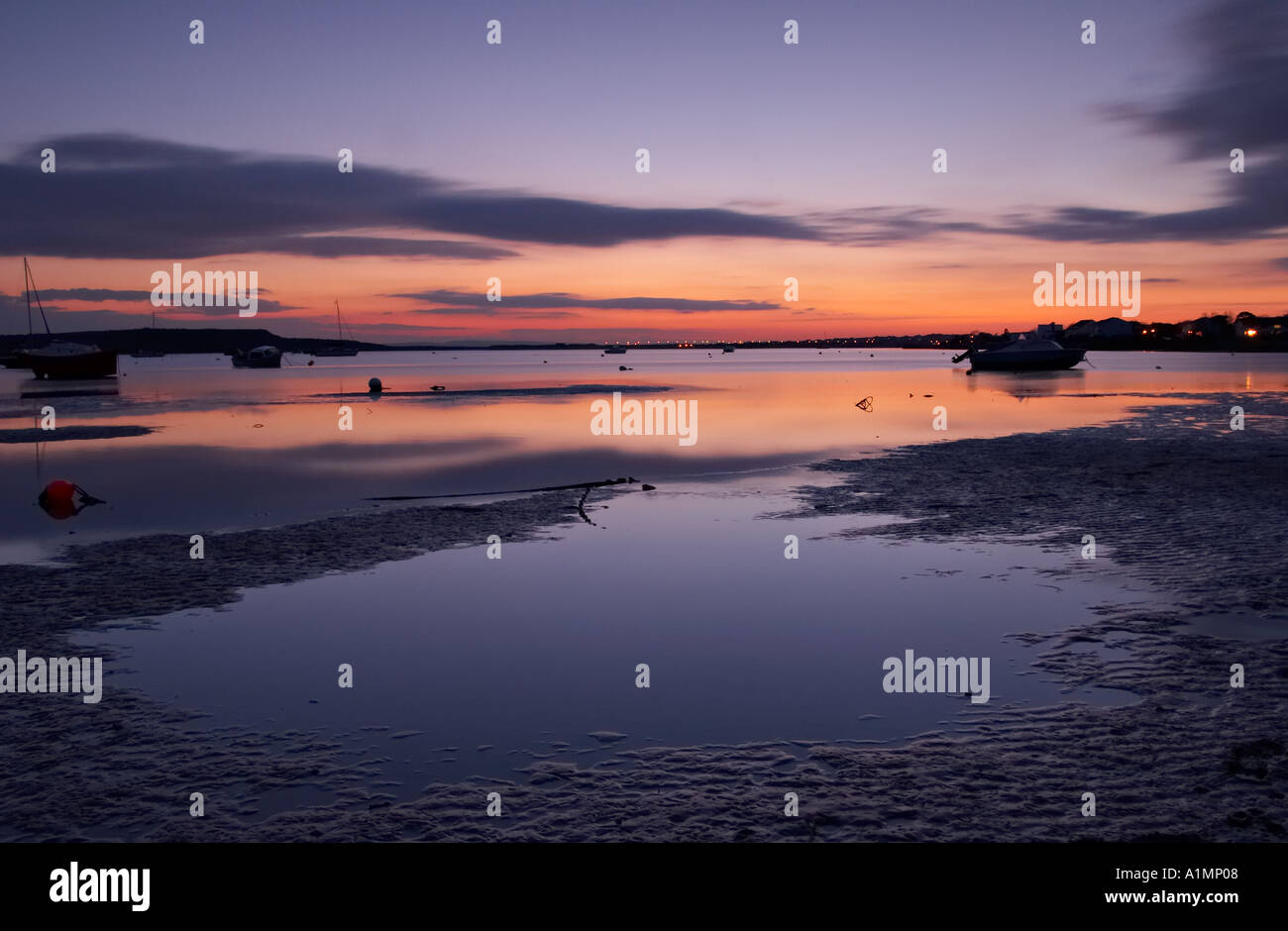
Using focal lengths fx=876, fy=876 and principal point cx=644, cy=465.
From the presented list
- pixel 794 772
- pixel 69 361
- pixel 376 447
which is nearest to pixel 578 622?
pixel 794 772

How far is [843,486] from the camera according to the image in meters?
21.7

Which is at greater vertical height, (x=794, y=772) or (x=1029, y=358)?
(x=1029, y=358)

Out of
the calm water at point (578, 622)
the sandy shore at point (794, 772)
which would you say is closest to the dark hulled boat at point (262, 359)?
the calm water at point (578, 622)

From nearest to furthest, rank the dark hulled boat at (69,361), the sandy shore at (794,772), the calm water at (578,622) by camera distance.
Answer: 1. the sandy shore at (794,772)
2. the calm water at (578,622)
3. the dark hulled boat at (69,361)

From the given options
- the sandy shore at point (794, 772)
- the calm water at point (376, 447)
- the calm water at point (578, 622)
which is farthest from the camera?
the calm water at point (376, 447)

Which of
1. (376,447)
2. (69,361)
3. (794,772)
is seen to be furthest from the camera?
(69,361)

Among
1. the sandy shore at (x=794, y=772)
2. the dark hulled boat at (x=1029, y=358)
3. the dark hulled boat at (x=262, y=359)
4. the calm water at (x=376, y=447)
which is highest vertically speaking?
the dark hulled boat at (x=262, y=359)

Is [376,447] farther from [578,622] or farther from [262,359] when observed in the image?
[262,359]

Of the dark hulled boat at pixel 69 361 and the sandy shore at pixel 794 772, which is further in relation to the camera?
the dark hulled boat at pixel 69 361

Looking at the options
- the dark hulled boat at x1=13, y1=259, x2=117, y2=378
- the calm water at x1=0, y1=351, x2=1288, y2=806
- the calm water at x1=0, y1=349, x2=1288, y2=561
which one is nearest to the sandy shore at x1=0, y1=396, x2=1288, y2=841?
the calm water at x1=0, y1=351, x2=1288, y2=806

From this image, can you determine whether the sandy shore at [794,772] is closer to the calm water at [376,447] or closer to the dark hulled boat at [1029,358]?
the calm water at [376,447]

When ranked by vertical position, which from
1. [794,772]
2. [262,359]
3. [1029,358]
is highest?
[262,359]

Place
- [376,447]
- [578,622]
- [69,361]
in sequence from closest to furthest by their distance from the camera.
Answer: [578,622]
[376,447]
[69,361]
